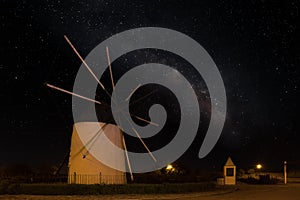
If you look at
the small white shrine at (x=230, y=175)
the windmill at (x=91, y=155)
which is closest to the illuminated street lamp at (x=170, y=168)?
the small white shrine at (x=230, y=175)

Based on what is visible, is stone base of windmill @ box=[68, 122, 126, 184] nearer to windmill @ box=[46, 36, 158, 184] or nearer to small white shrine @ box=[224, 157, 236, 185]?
windmill @ box=[46, 36, 158, 184]

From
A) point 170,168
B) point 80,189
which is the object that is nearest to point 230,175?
point 170,168

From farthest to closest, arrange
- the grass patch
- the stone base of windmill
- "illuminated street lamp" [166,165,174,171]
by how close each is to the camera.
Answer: "illuminated street lamp" [166,165,174,171] < the stone base of windmill < the grass patch

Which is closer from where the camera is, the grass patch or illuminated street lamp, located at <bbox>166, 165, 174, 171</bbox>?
the grass patch

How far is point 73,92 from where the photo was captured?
2923 cm

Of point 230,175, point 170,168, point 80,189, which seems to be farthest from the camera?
point 170,168

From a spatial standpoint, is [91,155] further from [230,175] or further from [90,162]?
[230,175]

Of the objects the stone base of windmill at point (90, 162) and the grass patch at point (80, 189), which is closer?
the grass patch at point (80, 189)

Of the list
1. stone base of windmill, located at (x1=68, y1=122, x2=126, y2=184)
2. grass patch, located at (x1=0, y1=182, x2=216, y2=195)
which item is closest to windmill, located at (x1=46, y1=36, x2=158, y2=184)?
stone base of windmill, located at (x1=68, y1=122, x2=126, y2=184)

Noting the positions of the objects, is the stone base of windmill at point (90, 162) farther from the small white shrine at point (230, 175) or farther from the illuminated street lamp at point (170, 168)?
the small white shrine at point (230, 175)

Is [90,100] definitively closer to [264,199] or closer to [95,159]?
[95,159]

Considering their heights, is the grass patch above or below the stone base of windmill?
below

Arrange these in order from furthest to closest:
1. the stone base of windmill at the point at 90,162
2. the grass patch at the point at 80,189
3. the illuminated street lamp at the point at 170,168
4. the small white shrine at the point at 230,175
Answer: the illuminated street lamp at the point at 170,168, the small white shrine at the point at 230,175, the stone base of windmill at the point at 90,162, the grass patch at the point at 80,189

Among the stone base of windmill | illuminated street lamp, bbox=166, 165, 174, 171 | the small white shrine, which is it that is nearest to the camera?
the stone base of windmill
